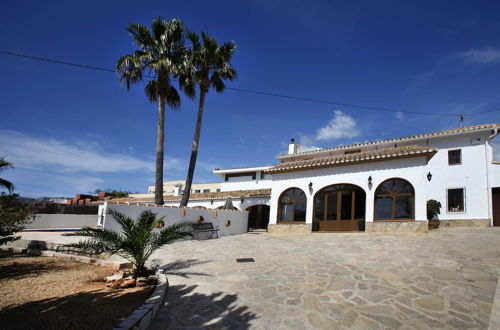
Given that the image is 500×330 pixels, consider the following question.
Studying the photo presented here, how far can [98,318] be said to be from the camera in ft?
15.1

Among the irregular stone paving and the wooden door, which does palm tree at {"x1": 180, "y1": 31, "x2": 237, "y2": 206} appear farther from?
the wooden door

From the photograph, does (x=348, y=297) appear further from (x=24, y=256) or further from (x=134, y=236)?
(x=24, y=256)

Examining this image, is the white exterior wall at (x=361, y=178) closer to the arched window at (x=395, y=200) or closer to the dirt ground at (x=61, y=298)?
the arched window at (x=395, y=200)

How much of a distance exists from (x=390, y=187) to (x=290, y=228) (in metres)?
6.12

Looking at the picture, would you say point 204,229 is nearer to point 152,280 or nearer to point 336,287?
point 152,280

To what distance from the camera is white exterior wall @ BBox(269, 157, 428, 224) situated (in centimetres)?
1439

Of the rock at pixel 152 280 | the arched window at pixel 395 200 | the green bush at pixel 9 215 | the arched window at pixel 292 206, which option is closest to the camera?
the rock at pixel 152 280

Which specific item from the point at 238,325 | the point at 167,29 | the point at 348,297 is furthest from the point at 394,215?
the point at 167,29

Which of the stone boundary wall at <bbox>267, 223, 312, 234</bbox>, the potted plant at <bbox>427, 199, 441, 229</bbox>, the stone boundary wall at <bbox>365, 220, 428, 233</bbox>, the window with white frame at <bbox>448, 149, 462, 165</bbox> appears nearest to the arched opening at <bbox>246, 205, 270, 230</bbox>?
the stone boundary wall at <bbox>267, 223, 312, 234</bbox>

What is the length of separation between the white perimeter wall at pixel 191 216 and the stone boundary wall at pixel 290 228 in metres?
2.17

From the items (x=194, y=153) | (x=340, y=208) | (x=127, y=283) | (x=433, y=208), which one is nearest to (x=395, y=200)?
(x=340, y=208)

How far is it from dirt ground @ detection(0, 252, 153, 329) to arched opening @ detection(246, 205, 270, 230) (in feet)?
57.4

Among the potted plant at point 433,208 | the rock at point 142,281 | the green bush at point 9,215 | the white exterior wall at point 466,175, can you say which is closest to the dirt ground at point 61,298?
the rock at point 142,281

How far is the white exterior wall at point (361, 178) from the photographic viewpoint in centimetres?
1439
